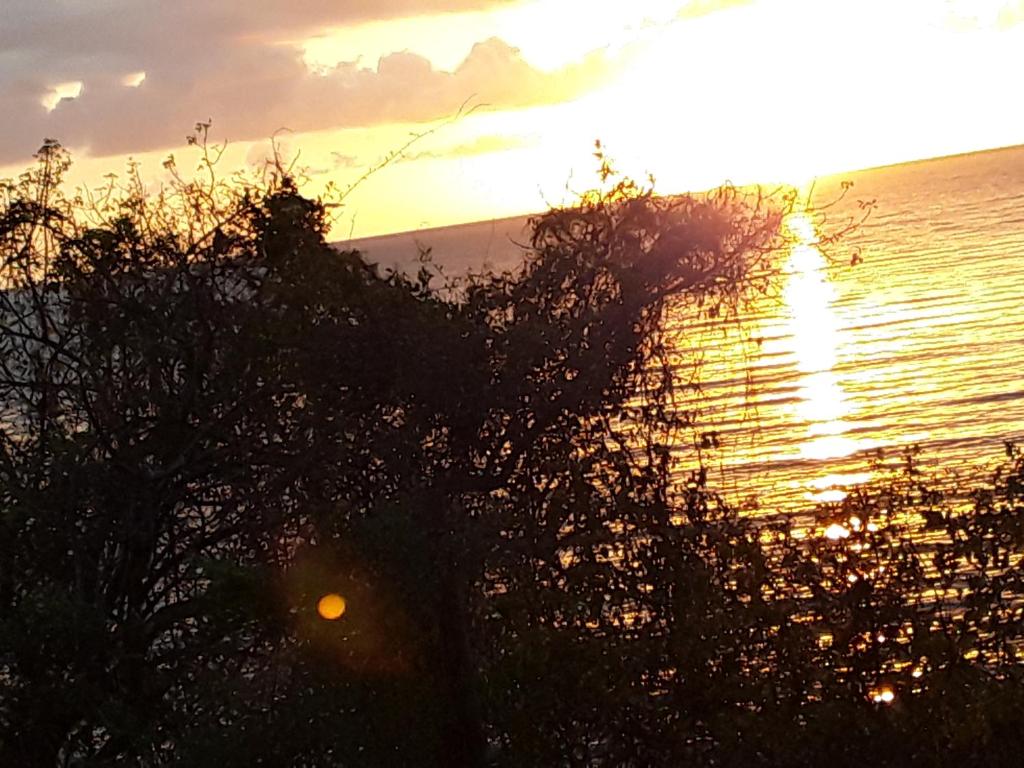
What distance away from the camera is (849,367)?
164 feet

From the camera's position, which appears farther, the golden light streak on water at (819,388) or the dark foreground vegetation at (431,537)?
the golden light streak on water at (819,388)


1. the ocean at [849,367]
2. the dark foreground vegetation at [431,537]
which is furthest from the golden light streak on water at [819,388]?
the dark foreground vegetation at [431,537]

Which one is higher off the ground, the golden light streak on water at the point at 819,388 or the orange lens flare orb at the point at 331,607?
the orange lens flare orb at the point at 331,607

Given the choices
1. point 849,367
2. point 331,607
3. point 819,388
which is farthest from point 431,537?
point 849,367

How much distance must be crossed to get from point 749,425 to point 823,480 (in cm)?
611

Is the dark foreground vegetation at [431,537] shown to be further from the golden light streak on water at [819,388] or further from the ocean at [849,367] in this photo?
the golden light streak on water at [819,388]

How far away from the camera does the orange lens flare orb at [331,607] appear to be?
28.6ft

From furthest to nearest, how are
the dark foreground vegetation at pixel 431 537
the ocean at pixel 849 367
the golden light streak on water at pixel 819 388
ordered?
the golden light streak on water at pixel 819 388, the ocean at pixel 849 367, the dark foreground vegetation at pixel 431 537

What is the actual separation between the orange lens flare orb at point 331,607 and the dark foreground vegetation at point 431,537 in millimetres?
52

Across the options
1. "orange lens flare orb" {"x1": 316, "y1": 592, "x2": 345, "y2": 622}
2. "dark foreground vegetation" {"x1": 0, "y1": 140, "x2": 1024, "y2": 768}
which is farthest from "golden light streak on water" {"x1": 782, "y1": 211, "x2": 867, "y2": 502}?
"orange lens flare orb" {"x1": 316, "y1": 592, "x2": 345, "y2": 622}

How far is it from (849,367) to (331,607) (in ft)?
143

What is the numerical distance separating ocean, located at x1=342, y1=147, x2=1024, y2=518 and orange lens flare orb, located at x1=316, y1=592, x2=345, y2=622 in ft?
9.94

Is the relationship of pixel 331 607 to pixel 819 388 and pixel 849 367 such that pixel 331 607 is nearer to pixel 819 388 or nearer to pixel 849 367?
pixel 819 388

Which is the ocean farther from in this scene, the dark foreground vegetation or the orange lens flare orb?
the orange lens flare orb
